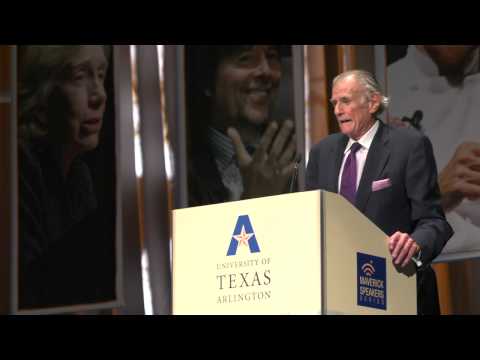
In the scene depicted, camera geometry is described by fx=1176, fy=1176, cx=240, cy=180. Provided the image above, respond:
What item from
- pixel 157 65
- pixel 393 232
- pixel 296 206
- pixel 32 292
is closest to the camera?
pixel 296 206

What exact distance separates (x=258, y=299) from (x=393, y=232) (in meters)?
0.68

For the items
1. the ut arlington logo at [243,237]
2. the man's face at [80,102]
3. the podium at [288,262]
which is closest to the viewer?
the podium at [288,262]

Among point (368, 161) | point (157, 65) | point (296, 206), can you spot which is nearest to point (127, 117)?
point (157, 65)

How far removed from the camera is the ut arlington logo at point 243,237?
140 inches

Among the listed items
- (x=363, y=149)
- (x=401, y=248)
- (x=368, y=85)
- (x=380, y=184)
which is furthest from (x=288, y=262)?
(x=368, y=85)

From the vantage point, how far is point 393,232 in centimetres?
397

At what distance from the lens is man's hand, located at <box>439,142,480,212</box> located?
671cm

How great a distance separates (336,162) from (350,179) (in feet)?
0.35

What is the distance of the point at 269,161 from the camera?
6.86 meters

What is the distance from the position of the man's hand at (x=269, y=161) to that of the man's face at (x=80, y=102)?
0.79m

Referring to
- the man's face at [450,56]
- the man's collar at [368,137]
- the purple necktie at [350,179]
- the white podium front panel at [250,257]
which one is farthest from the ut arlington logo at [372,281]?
the man's face at [450,56]

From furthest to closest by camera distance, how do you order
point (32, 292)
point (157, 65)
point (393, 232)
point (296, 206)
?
point (157, 65) → point (32, 292) → point (393, 232) → point (296, 206)

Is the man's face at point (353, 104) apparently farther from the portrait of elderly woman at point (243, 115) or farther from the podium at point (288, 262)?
the portrait of elderly woman at point (243, 115)

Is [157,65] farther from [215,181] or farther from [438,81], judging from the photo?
[438,81]
